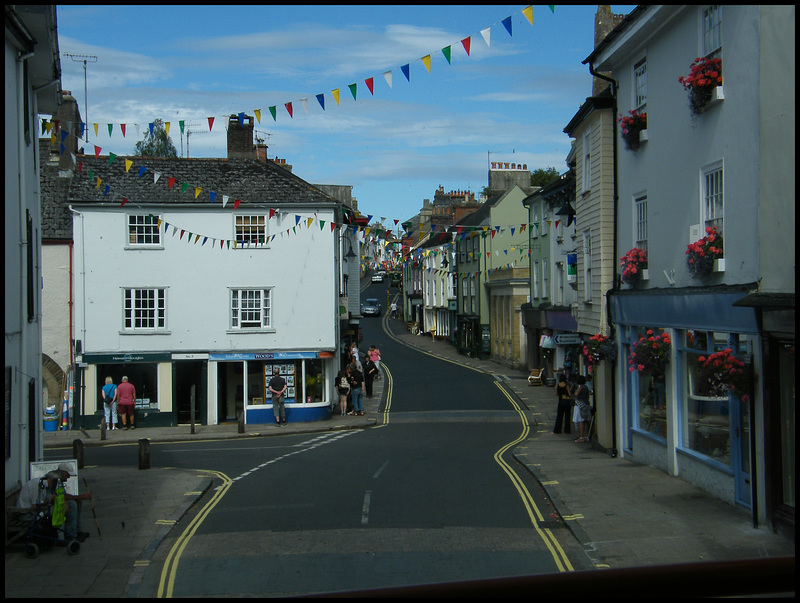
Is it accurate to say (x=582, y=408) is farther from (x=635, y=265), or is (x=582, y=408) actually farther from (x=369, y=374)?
(x=369, y=374)

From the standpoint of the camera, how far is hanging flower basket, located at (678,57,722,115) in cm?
1284

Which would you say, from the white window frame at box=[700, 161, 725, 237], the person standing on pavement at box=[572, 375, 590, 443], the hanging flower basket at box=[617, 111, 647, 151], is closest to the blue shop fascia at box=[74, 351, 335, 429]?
the person standing on pavement at box=[572, 375, 590, 443]

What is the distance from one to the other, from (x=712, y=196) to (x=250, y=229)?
20.4m

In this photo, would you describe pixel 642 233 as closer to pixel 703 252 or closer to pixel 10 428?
pixel 703 252

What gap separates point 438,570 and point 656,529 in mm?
3737

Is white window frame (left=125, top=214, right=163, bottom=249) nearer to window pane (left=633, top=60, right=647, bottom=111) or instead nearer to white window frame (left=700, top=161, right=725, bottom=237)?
window pane (left=633, top=60, right=647, bottom=111)

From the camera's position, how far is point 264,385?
100 ft

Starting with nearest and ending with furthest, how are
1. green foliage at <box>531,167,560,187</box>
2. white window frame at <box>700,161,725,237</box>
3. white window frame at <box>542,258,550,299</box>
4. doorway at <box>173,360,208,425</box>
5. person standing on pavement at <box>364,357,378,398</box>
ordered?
white window frame at <box>700,161,725,237</box> < doorway at <box>173,360,208,425</box> < person standing on pavement at <box>364,357,378,398</box> < white window frame at <box>542,258,550,299</box> < green foliage at <box>531,167,560,187</box>

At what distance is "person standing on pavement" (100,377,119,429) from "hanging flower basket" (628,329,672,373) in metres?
20.0

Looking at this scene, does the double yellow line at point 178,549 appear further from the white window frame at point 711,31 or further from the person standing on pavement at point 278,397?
the person standing on pavement at point 278,397

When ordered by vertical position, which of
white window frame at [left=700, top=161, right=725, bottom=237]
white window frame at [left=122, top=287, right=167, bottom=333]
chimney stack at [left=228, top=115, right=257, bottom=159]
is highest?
chimney stack at [left=228, top=115, right=257, bottom=159]

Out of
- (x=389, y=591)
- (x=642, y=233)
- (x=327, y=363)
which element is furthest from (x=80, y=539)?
(x=327, y=363)

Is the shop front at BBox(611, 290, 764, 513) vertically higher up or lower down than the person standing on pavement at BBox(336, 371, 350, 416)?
higher up

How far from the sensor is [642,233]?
17.5 m
